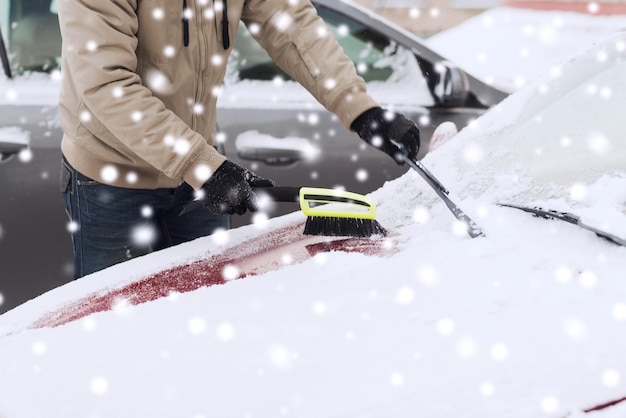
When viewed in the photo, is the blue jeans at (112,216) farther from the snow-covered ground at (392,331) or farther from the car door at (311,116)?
the car door at (311,116)

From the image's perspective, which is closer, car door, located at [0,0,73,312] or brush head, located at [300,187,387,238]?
brush head, located at [300,187,387,238]

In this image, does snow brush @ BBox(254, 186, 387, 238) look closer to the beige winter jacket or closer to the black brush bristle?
the black brush bristle

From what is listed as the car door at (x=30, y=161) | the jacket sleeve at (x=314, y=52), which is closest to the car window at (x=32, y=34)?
the car door at (x=30, y=161)

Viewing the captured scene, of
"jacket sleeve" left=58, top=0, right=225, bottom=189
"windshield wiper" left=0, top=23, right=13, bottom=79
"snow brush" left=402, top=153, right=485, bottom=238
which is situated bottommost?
"windshield wiper" left=0, top=23, right=13, bottom=79

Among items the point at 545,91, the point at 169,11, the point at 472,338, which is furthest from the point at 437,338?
the point at 545,91

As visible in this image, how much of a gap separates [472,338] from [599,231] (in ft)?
1.45

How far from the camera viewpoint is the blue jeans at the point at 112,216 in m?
1.90

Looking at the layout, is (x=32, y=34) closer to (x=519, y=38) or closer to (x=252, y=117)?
(x=252, y=117)

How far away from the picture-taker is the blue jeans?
74.9 inches

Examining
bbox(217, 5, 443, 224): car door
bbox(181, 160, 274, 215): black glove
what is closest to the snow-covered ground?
bbox(181, 160, 274, 215): black glove

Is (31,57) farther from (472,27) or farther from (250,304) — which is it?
(472,27)

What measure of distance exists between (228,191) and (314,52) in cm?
56

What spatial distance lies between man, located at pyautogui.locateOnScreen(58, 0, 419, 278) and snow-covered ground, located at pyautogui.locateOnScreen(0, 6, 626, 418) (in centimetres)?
25

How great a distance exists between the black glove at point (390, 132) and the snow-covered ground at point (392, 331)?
266 millimetres
